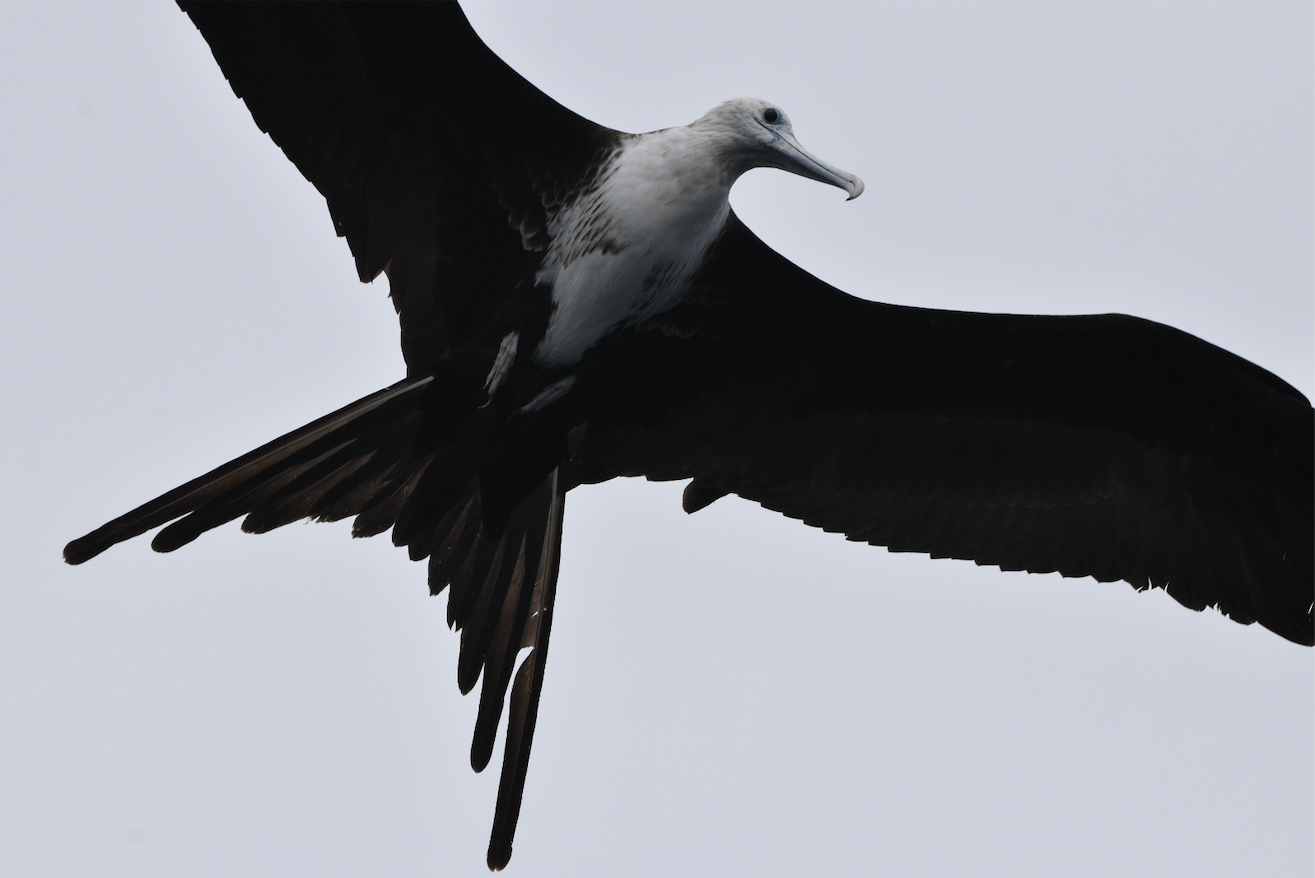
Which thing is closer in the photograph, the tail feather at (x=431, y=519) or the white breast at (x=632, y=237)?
the tail feather at (x=431, y=519)

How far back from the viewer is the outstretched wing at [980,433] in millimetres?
4863

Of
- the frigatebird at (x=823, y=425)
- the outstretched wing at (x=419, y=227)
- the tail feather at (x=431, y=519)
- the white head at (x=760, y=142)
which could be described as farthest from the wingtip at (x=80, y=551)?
the white head at (x=760, y=142)

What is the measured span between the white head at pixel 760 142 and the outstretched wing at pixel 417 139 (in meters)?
0.32

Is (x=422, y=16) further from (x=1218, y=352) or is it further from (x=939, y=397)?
(x=1218, y=352)

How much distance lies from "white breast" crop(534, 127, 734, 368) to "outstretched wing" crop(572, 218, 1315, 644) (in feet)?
0.45

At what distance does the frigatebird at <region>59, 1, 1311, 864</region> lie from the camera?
15.3ft

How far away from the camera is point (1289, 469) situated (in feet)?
16.3

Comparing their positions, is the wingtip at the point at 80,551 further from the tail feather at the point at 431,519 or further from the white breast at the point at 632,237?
the white breast at the point at 632,237

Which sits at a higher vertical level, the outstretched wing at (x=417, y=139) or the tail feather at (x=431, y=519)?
the outstretched wing at (x=417, y=139)

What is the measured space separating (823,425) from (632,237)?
1032 mm

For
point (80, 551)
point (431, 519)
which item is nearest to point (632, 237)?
point (431, 519)

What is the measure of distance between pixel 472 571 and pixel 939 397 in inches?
62.0

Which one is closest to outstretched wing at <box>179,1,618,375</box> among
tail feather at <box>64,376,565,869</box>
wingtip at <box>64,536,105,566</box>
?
tail feather at <box>64,376,565,869</box>

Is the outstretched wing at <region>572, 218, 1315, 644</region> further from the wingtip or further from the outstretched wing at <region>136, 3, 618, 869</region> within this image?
the wingtip
